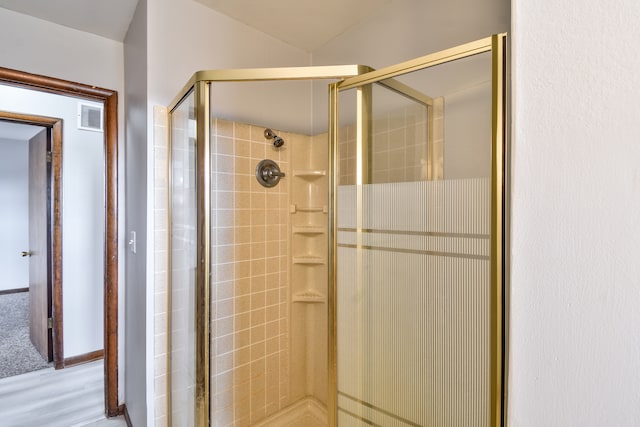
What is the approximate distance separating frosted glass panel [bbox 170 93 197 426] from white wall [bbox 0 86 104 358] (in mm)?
1649

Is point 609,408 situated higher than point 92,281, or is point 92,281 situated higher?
point 609,408

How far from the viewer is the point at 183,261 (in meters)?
1.46

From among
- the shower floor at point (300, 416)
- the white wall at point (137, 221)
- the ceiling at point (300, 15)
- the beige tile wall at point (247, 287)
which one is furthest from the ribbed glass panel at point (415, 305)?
the ceiling at point (300, 15)

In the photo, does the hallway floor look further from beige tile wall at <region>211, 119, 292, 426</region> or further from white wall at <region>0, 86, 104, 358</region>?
beige tile wall at <region>211, 119, 292, 426</region>

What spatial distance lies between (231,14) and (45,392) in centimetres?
278

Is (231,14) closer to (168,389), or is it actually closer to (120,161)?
(120,161)

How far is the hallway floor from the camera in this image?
6.28 feet

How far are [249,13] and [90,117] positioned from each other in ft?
6.00

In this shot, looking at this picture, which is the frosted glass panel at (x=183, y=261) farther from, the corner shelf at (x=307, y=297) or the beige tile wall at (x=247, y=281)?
the corner shelf at (x=307, y=297)

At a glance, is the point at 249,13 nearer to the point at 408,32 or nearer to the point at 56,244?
the point at 408,32

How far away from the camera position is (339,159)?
1156 millimetres

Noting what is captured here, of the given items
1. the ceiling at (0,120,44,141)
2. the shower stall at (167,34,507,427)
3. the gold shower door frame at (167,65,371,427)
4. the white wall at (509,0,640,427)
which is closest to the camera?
the white wall at (509,0,640,427)

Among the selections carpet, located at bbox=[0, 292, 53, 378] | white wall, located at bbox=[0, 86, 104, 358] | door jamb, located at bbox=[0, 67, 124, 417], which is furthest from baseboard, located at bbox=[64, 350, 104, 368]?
door jamb, located at bbox=[0, 67, 124, 417]

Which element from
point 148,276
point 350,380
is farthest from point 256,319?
point 350,380
